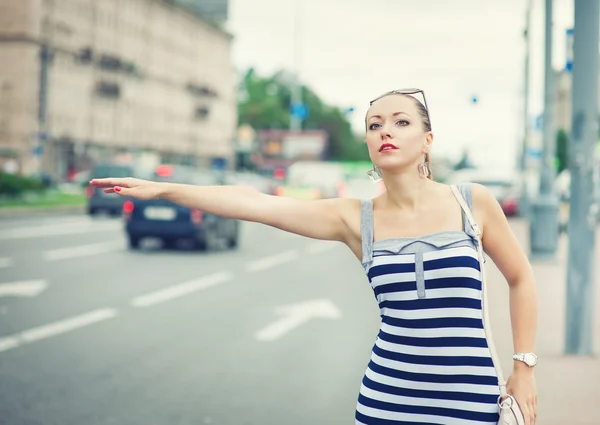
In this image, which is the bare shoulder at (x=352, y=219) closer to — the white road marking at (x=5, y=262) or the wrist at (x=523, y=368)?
the wrist at (x=523, y=368)

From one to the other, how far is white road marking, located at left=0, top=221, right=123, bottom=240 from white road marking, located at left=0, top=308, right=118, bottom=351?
12.0m

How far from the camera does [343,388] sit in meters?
7.23

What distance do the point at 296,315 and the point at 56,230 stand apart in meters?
16.0

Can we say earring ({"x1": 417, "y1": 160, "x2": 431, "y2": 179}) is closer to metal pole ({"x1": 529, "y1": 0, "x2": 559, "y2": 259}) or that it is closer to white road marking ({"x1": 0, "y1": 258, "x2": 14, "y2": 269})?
white road marking ({"x1": 0, "y1": 258, "x2": 14, "y2": 269})

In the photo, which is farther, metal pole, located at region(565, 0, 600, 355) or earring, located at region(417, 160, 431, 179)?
metal pole, located at region(565, 0, 600, 355)

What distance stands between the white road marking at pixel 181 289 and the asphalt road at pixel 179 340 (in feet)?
0.05

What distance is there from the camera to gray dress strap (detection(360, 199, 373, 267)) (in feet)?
9.13

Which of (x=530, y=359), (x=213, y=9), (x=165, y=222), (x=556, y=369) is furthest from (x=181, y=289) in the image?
(x=213, y=9)

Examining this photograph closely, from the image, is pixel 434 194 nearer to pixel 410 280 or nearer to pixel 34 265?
pixel 410 280

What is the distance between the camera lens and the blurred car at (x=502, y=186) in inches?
1699

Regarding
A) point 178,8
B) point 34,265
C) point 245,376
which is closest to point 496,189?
point 34,265

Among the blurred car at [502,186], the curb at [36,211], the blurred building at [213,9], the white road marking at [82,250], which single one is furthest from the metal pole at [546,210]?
the blurred building at [213,9]

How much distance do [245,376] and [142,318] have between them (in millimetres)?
3362

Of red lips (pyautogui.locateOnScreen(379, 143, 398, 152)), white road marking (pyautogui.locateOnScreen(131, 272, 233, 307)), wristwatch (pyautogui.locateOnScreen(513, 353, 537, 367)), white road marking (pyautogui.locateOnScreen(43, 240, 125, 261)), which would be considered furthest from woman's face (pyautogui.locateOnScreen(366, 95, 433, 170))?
white road marking (pyautogui.locateOnScreen(43, 240, 125, 261))
